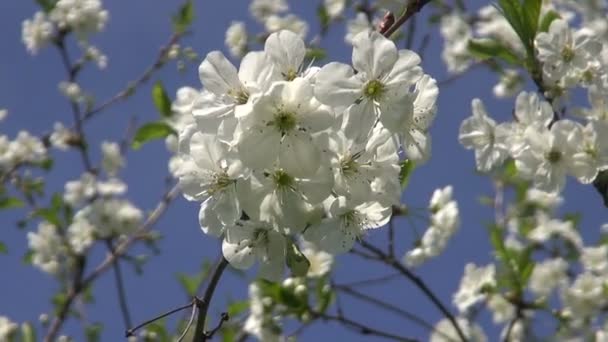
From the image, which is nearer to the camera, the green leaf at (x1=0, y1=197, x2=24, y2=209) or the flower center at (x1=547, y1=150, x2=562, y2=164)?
the flower center at (x1=547, y1=150, x2=562, y2=164)

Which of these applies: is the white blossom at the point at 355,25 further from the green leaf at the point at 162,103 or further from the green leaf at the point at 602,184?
the green leaf at the point at 602,184

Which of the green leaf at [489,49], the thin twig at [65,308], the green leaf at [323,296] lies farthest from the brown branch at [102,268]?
the green leaf at [489,49]

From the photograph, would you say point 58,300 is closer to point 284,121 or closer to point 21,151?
point 21,151

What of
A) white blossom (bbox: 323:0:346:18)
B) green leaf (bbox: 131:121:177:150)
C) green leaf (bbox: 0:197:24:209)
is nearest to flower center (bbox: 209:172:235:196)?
green leaf (bbox: 131:121:177:150)

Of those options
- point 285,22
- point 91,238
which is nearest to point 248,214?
point 91,238

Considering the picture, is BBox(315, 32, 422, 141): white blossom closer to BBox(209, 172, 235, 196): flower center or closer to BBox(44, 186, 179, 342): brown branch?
BBox(209, 172, 235, 196): flower center

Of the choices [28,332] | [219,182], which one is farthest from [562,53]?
[28,332]

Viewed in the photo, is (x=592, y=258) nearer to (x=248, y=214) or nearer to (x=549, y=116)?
(x=549, y=116)
